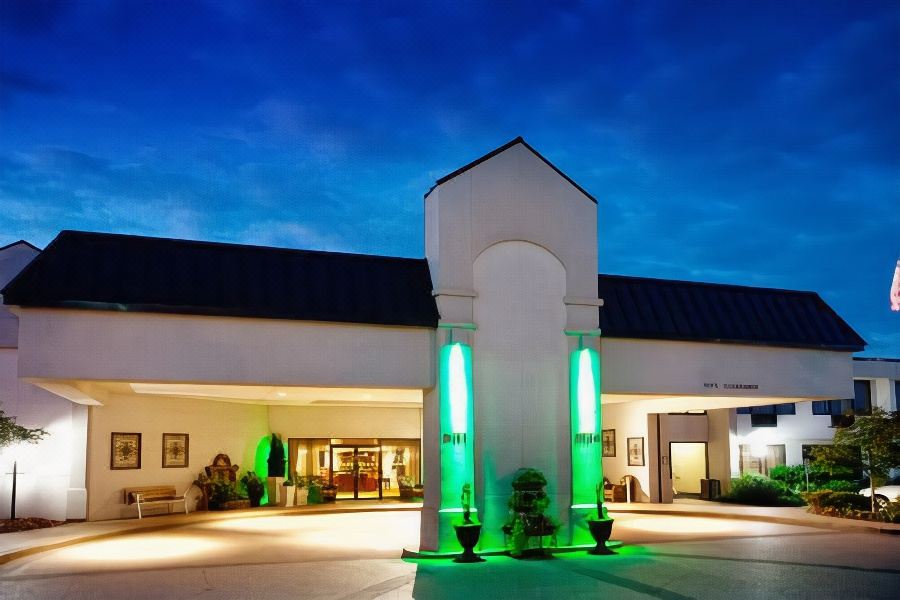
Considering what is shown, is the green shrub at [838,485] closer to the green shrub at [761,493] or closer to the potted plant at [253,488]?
the green shrub at [761,493]

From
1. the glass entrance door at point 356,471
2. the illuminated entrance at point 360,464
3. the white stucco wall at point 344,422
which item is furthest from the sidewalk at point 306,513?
the white stucco wall at point 344,422

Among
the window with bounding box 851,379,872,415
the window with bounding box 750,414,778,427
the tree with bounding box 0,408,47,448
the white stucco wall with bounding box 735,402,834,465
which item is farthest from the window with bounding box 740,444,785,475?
the tree with bounding box 0,408,47,448

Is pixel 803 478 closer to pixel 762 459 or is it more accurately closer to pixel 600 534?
pixel 762 459

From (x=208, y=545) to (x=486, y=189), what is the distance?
9.55 metres

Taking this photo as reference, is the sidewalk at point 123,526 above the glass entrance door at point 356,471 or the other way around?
the other way around

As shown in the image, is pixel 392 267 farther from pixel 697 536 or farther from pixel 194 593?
pixel 697 536

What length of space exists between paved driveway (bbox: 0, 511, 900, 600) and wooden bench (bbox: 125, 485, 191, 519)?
311 centimetres

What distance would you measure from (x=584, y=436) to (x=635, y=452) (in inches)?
540

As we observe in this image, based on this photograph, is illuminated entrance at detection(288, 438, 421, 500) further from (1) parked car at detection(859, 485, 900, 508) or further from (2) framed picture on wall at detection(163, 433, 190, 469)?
(1) parked car at detection(859, 485, 900, 508)

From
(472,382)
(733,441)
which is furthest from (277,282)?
(733,441)

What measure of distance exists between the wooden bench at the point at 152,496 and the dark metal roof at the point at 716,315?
44.8ft

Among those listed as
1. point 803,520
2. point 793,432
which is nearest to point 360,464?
point 803,520

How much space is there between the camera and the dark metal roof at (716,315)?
19.5 metres

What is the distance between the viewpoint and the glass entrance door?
33.1 metres
